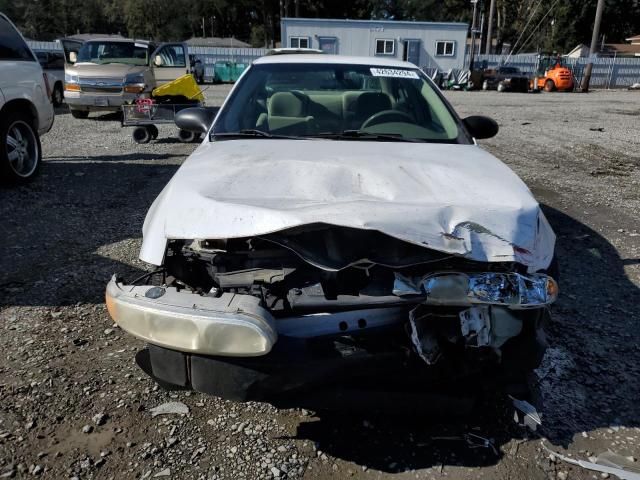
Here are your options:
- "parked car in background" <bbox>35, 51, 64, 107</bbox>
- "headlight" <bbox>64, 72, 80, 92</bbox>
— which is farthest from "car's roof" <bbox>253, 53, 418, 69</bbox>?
"parked car in background" <bbox>35, 51, 64, 107</bbox>

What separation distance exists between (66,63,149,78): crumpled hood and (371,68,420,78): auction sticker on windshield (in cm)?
975

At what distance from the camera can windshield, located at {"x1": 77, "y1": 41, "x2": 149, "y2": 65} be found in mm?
13023

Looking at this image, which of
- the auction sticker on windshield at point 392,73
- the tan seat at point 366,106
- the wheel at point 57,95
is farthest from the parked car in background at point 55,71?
the tan seat at point 366,106

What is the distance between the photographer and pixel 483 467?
2334mm

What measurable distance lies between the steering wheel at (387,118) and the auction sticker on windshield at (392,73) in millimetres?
401

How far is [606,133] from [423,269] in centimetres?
1215

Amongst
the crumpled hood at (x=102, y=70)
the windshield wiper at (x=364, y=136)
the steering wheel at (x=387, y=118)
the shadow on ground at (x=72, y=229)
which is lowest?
the shadow on ground at (x=72, y=229)

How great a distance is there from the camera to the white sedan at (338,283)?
2.08m

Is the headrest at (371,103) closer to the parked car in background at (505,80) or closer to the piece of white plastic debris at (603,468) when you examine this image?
the piece of white plastic debris at (603,468)

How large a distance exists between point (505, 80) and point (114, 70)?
76.7ft

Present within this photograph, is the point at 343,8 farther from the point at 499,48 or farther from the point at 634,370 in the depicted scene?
the point at 634,370

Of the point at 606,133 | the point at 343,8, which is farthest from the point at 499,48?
the point at 606,133

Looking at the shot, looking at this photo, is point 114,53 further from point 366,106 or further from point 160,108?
point 366,106

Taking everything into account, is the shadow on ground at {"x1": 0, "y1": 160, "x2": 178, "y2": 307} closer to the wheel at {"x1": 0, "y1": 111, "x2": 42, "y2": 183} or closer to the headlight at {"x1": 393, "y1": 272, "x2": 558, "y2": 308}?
the wheel at {"x1": 0, "y1": 111, "x2": 42, "y2": 183}
